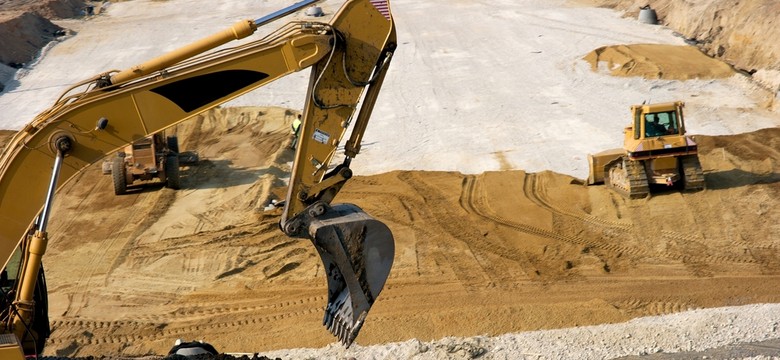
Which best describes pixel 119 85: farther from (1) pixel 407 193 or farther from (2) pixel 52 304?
(1) pixel 407 193

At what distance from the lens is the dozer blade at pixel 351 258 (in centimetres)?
983

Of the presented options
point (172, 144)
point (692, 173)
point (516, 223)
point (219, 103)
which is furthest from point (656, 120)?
point (219, 103)

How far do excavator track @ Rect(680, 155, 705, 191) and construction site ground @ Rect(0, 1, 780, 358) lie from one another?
21cm

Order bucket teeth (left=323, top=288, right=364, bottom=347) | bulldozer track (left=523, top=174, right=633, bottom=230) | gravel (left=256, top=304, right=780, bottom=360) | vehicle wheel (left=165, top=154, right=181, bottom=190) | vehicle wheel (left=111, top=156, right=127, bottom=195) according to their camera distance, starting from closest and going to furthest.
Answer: bucket teeth (left=323, top=288, right=364, bottom=347) < gravel (left=256, top=304, right=780, bottom=360) < bulldozer track (left=523, top=174, right=633, bottom=230) < vehicle wheel (left=111, top=156, right=127, bottom=195) < vehicle wheel (left=165, top=154, right=181, bottom=190)

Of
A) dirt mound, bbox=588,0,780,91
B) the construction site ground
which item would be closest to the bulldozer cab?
the construction site ground

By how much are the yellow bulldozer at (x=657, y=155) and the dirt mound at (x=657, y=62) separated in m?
8.70

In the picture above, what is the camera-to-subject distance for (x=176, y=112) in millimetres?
9203

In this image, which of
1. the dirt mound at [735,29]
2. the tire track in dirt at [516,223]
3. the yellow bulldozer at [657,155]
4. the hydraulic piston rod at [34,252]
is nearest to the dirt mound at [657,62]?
the dirt mound at [735,29]

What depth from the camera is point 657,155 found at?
19.1 m

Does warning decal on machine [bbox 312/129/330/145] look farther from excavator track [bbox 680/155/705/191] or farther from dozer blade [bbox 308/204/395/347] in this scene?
excavator track [bbox 680/155/705/191]

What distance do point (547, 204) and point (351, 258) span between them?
9.95m

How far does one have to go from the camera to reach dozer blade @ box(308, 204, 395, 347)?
32.2 feet

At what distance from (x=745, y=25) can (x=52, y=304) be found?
22.0 metres

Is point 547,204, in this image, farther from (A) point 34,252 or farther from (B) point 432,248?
(A) point 34,252
